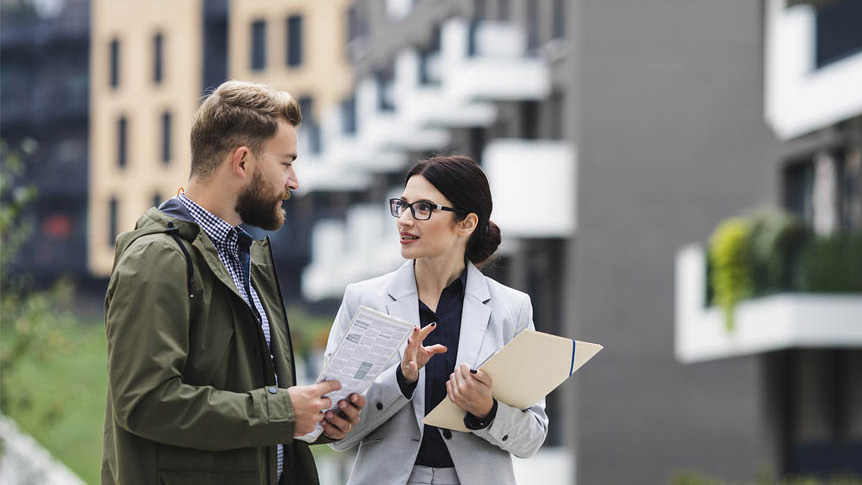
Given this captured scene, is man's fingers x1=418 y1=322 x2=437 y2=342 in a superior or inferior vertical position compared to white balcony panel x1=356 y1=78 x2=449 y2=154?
inferior

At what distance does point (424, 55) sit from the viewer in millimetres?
30609

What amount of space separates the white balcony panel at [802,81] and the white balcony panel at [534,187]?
5.24 meters

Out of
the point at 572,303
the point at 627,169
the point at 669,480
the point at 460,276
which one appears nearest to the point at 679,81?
the point at 627,169

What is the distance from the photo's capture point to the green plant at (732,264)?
19.1 metres

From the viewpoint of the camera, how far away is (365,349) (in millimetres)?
4438

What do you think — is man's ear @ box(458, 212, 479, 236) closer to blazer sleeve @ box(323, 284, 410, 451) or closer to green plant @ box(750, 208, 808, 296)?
blazer sleeve @ box(323, 284, 410, 451)

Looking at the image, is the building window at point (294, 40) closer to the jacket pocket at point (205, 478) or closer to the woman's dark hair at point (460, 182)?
the woman's dark hair at point (460, 182)

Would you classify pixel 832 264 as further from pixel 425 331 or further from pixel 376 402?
pixel 425 331

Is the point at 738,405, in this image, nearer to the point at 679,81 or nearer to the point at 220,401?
the point at 679,81

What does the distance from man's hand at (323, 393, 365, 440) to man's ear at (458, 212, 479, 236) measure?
77cm

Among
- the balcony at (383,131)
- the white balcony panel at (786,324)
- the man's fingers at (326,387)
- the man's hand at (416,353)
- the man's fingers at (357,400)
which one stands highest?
the balcony at (383,131)

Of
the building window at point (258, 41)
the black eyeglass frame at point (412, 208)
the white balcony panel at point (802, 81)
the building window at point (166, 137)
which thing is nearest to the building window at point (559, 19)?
the white balcony panel at point (802, 81)

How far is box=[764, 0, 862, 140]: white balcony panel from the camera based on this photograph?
17.5 meters

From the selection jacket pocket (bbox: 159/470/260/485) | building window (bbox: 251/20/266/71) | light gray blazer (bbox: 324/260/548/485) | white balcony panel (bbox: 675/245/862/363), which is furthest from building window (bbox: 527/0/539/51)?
building window (bbox: 251/20/266/71)
